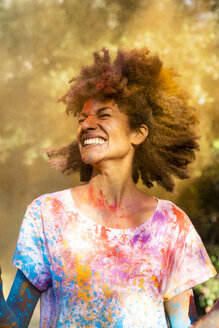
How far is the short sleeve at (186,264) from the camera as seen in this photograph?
58.6 inches

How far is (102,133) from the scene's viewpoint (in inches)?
59.8

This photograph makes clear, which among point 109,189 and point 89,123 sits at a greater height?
point 89,123

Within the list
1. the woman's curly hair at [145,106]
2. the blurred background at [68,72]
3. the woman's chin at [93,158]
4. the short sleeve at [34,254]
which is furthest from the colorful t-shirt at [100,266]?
the blurred background at [68,72]

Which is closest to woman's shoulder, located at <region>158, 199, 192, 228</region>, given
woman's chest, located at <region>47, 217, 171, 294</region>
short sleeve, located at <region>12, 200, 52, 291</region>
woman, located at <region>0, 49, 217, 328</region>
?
woman, located at <region>0, 49, 217, 328</region>

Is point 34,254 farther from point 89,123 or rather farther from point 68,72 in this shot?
point 68,72

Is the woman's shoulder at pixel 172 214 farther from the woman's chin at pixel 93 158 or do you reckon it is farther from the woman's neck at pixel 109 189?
the woman's chin at pixel 93 158

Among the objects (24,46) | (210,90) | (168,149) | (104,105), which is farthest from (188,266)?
(24,46)

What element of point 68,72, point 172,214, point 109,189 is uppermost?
point 68,72

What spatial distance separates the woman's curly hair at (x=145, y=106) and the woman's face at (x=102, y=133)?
3 centimetres

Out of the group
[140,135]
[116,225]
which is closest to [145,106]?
[140,135]

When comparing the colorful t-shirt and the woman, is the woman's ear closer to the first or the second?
the woman

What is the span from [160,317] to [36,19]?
2.59 metres

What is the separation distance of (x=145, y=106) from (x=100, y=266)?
1.82 ft

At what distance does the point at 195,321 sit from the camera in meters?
1.50
